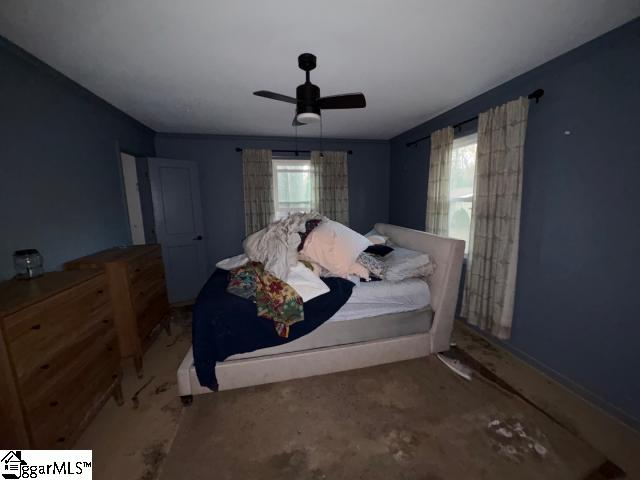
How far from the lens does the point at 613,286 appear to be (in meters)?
1.84

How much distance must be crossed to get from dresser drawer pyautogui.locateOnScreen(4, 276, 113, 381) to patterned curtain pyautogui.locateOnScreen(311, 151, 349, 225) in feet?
11.3

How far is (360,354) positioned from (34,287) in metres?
2.34

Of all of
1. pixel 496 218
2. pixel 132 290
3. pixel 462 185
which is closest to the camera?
pixel 132 290

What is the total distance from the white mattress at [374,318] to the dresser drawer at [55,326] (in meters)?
1.02

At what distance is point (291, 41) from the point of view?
1829 mm

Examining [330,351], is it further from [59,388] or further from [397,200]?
[397,200]

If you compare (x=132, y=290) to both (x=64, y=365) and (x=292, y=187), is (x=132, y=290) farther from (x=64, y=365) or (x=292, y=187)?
(x=292, y=187)

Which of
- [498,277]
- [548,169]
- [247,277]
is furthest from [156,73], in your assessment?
[498,277]

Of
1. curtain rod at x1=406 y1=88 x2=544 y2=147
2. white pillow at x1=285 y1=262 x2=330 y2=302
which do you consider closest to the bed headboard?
white pillow at x1=285 y1=262 x2=330 y2=302

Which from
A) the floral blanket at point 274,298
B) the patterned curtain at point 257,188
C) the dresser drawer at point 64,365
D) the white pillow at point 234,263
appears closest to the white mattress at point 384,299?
the floral blanket at point 274,298

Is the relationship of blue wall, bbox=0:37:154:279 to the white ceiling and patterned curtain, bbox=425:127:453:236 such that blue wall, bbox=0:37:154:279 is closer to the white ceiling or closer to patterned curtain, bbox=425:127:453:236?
the white ceiling

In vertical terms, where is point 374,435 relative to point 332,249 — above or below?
below

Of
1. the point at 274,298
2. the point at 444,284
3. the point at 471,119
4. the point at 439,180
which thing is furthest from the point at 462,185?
the point at 274,298

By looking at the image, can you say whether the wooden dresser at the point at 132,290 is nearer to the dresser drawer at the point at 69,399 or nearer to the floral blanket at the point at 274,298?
the dresser drawer at the point at 69,399
